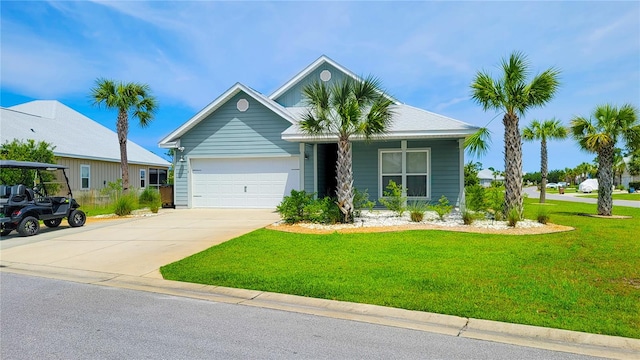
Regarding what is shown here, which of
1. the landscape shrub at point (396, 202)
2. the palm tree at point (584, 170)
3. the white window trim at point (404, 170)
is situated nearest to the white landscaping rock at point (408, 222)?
the landscape shrub at point (396, 202)

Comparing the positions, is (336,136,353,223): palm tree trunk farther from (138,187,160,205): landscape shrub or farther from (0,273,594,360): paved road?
(138,187,160,205): landscape shrub

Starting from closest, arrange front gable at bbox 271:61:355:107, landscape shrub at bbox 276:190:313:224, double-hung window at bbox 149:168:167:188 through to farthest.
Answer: landscape shrub at bbox 276:190:313:224, front gable at bbox 271:61:355:107, double-hung window at bbox 149:168:167:188

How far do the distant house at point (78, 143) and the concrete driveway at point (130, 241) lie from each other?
1007 cm

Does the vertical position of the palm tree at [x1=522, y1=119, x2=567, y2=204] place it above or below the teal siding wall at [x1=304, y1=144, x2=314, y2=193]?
above

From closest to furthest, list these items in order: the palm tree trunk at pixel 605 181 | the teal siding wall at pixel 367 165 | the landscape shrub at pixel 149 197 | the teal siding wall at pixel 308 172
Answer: the palm tree trunk at pixel 605 181, the teal siding wall at pixel 367 165, the teal siding wall at pixel 308 172, the landscape shrub at pixel 149 197

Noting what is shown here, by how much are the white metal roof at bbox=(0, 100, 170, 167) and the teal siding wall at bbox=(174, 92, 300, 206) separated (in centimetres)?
901

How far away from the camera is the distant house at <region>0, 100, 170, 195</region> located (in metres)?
21.6

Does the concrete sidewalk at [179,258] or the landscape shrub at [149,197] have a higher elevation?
the landscape shrub at [149,197]

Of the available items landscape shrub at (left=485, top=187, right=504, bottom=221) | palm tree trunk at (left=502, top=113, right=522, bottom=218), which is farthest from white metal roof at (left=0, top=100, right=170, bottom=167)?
palm tree trunk at (left=502, top=113, right=522, bottom=218)

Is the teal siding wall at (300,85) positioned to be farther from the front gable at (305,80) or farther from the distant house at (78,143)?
the distant house at (78,143)

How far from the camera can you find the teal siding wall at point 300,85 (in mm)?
18839

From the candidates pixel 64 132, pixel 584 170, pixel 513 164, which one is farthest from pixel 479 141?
pixel 584 170

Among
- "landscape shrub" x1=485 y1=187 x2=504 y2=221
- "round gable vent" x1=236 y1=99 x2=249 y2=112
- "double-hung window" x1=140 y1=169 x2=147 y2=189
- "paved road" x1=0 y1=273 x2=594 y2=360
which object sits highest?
"round gable vent" x1=236 y1=99 x2=249 y2=112

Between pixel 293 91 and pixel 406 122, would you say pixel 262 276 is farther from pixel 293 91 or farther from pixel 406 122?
pixel 293 91
